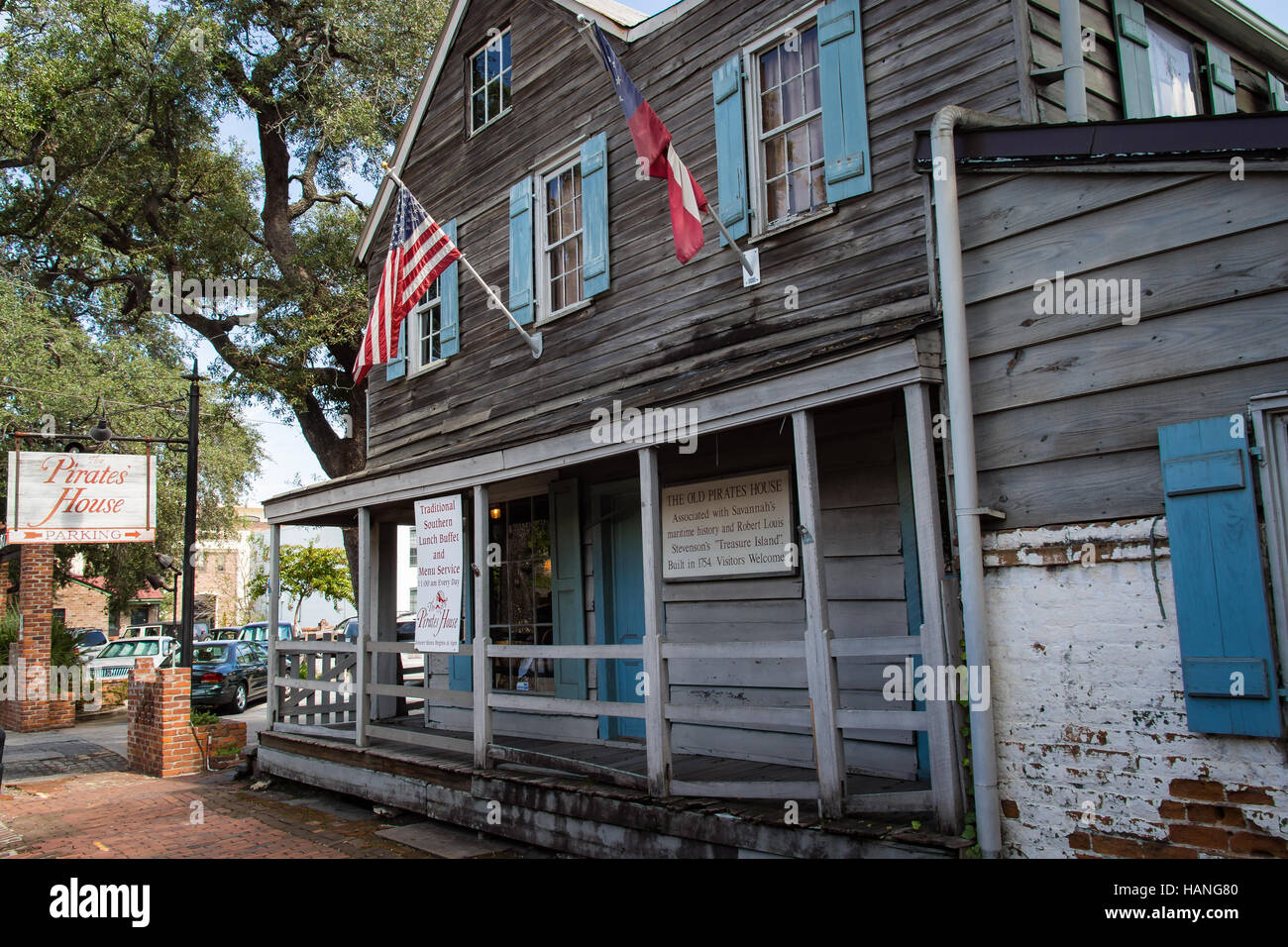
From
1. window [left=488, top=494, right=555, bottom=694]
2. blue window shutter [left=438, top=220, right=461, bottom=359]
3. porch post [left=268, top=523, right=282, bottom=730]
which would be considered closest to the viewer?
window [left=488, top=494, right=555, bottom=694]

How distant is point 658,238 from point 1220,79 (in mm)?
5097

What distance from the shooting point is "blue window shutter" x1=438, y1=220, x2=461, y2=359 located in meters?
11.3

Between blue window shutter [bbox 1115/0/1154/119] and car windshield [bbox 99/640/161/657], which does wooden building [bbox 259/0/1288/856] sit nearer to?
blue window shutter [bbox 1115/0/1154/119]

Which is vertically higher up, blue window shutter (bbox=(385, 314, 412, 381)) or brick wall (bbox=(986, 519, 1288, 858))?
blue window shutter (bbox=(385, 314, 412, 381))

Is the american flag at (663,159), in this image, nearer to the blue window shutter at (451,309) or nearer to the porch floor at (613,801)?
the porch floor at (613,801)

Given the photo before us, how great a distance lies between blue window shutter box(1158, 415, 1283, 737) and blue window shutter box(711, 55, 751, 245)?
426 centimetres

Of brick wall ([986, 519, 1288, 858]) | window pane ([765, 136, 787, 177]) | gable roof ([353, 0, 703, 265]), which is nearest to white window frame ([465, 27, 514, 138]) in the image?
gable roof ([353, 0, 703, 265])

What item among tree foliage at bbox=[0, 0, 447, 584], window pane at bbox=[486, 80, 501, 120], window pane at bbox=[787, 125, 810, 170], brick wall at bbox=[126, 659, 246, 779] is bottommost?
brick wall at bbox=[126, 659, 246, 779]

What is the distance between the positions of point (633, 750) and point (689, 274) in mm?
4253

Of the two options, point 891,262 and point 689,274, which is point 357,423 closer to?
point 689,274

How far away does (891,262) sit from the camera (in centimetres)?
647

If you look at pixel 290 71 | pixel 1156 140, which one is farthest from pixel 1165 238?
pixel 290 71

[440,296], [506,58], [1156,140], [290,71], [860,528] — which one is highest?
[290,71]

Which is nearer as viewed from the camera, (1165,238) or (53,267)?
(1165,238)
